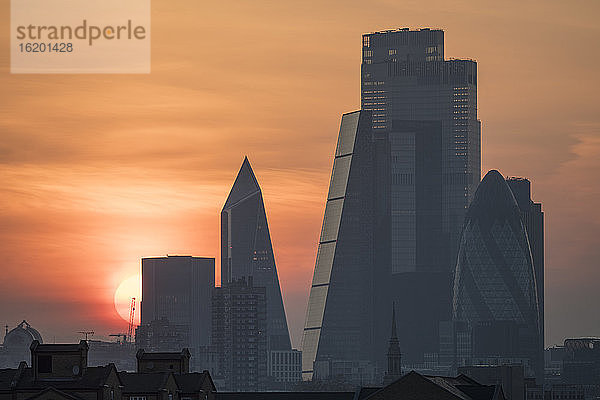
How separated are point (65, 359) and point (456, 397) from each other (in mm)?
33893

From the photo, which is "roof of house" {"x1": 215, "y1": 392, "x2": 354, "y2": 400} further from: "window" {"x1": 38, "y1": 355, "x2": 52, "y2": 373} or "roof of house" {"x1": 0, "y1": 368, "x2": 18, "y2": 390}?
"window" {"x1": 38, "y1": 355, "x2": 52, "y2": 373}

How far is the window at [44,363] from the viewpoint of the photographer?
349ft

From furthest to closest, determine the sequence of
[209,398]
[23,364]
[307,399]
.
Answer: [307,399]
[209,398]
[23,364]

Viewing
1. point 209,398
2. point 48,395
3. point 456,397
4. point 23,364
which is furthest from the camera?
point 456,397

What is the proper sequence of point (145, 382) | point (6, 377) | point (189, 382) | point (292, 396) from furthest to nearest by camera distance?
point (292, 396)
point (189, 382)
point (6, 377)
point (145, 382)

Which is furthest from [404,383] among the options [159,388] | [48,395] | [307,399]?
[48,395]

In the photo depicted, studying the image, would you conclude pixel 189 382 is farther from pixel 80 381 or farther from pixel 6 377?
pixel 6 377

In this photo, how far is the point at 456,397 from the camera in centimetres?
12625

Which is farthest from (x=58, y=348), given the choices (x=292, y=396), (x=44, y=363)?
(x=292, y=396)

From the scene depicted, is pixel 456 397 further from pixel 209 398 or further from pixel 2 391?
pixel 2 391

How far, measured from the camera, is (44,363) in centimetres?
10669

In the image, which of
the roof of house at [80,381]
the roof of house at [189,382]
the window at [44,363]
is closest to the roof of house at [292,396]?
the roof of house at [189,382]

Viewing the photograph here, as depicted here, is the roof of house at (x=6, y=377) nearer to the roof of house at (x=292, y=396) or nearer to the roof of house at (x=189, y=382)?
the roof of house at (x=189, y=382)

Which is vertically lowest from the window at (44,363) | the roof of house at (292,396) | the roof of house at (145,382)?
the roof of house at (292,396)
